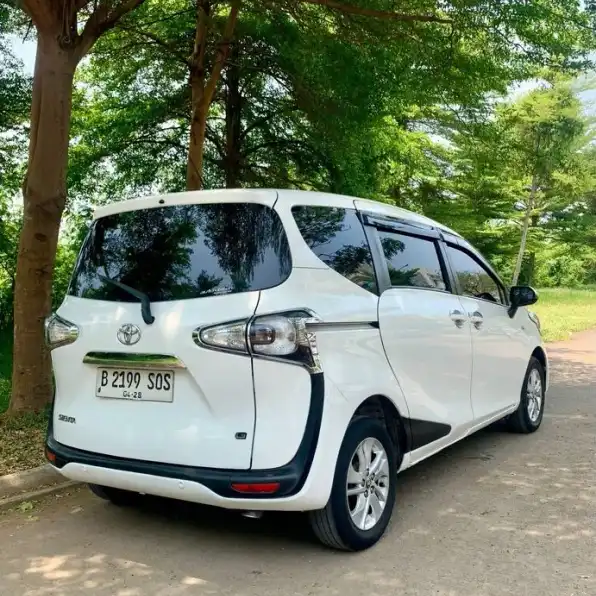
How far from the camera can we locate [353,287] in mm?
3869

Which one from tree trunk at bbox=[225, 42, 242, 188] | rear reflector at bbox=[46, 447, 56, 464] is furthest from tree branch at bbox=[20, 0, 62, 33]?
tree trunk at bbox=[225, 42, 242, 188]

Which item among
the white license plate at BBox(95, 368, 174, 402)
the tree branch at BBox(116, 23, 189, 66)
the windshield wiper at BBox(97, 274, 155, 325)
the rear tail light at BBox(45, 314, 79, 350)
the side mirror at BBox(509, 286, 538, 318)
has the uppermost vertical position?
the tree branch at BBox(116, 23, 189, 66)

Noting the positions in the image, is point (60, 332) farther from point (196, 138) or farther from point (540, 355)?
point (196, 138)

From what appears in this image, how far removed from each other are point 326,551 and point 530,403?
3.55 m

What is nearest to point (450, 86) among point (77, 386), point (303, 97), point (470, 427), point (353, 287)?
point (303, 97)

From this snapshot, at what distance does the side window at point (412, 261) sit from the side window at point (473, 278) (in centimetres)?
32

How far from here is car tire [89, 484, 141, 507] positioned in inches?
173

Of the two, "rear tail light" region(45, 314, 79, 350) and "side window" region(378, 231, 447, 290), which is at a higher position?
"side window" region(378, 231, 447, 290)

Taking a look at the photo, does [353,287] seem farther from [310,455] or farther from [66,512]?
[66,512]

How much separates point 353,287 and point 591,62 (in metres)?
6.12

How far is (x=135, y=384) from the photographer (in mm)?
3582

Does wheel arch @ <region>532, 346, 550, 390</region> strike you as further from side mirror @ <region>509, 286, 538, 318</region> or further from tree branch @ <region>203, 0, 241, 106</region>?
tree branch @ <region>203, 0, 241, 106</region>

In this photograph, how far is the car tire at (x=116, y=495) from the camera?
4.39 meters

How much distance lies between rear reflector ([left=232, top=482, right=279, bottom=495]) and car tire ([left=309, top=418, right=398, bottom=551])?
398 millimetres
